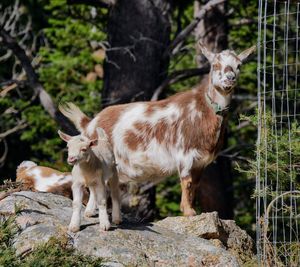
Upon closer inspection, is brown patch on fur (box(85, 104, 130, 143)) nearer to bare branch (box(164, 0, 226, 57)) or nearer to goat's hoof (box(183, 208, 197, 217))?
goat's hoof (box(183, 208, 197, 217))

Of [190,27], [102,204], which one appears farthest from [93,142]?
[190,27]

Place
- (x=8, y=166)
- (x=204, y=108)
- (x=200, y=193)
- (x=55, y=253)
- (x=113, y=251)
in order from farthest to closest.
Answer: (x=8, y=166)
(x=200, y=193)
(x=204, y=108)
(x=113, y=251)
(x=55, y=253)

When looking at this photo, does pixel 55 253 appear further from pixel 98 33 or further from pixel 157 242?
pixel 98 33

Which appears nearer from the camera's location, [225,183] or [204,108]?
[204,108]

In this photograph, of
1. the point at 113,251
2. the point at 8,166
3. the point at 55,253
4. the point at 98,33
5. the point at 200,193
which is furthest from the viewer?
the point at 8,166

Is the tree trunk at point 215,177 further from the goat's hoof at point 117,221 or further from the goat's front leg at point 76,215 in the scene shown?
the goat's front leg at point 76,215

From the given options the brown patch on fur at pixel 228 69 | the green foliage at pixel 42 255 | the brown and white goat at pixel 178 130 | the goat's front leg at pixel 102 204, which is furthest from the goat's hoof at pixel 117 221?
the brown patch on fur at pixel 228 69

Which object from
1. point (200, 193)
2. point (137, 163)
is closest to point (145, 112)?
point (137, 163)

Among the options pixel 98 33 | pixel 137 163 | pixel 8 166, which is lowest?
pixel 8 166

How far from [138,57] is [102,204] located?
18.0 ft

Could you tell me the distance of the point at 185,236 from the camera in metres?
9.79

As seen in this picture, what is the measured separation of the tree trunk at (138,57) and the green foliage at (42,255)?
17.7 feet

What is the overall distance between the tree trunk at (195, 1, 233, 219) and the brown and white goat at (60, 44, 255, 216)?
18.1 feet

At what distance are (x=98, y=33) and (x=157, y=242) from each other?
32.8 feet
